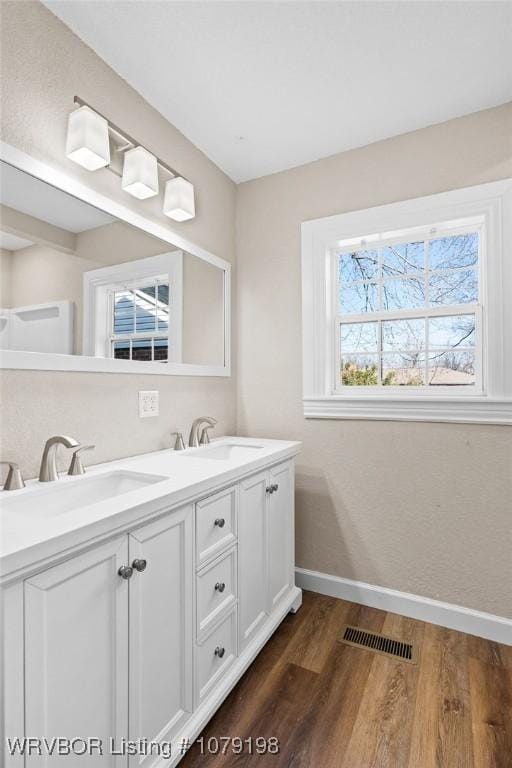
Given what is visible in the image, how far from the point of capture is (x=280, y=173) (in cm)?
234

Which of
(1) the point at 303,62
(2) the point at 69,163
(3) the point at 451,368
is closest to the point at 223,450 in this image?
(3) the point at 451,368

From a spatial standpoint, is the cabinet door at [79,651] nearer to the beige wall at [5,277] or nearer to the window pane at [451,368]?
the beige wall at [5,277]

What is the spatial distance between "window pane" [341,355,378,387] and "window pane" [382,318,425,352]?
0.37 feet

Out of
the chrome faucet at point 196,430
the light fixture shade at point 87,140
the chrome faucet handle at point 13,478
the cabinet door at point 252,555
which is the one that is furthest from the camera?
the chrome faucet at point 196,430

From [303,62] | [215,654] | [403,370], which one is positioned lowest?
[215,654]

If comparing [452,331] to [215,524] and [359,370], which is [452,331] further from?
[215,524]

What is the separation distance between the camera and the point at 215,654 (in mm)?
1364

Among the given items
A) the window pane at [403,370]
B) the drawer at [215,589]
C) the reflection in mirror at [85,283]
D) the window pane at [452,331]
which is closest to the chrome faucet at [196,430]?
the reflection in mirror at [85,283]

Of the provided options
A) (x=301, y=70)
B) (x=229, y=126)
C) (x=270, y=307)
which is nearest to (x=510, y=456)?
(x=270, y=307)

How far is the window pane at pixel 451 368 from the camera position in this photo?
6.42 ft

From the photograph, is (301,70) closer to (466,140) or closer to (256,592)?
(466,140)

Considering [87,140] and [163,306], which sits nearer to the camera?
[87,140]

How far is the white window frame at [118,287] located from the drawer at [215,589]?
880mm

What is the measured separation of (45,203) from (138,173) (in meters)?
0.44
